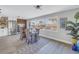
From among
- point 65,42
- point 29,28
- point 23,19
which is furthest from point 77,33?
point 23,19

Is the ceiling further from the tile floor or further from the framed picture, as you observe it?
the tile floor

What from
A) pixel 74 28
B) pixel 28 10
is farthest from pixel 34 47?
pixel 74 28

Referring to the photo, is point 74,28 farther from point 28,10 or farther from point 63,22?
point 28,10

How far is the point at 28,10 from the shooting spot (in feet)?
11.3

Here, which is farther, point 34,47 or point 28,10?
point 34,47

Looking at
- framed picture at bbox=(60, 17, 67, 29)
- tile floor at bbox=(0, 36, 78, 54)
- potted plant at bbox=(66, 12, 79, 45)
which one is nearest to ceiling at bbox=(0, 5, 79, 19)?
framed picture at bbox=(60, 17, 67, 29)

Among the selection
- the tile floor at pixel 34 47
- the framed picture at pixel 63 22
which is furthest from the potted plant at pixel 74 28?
the tile floor at pixel 34 47

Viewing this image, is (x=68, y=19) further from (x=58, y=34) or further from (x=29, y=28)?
(x=29, y=28)

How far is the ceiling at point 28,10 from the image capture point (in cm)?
332

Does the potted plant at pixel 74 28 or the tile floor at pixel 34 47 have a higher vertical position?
the potted plant at pixel 74 28

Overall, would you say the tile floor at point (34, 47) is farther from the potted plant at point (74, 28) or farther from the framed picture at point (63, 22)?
the framed picture at point (63, 22)

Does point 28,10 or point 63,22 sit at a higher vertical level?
point 28,10

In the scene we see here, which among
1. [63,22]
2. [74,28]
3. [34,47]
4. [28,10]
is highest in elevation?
[28,10]
